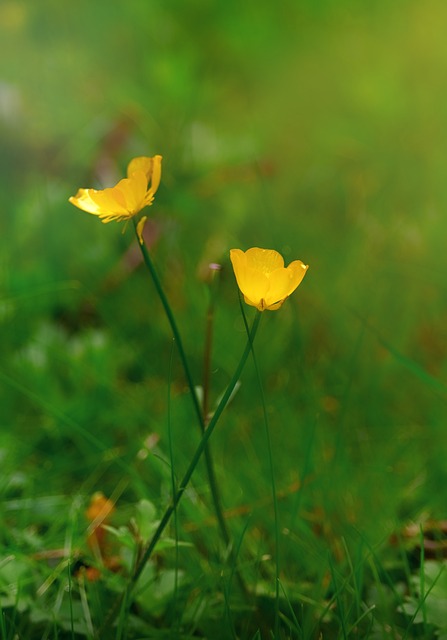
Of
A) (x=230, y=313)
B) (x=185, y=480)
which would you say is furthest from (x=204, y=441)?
(x=230, y=313)

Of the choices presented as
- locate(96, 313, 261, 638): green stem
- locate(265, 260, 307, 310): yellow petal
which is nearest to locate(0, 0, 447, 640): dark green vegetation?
locate(96, 313, 261, 638): green stem

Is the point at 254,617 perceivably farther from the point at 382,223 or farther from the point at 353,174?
the point at 353,174

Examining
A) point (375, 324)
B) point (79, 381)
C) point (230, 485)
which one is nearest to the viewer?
point (230, 485)

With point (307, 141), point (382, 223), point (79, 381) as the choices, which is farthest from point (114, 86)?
point (79, 381)

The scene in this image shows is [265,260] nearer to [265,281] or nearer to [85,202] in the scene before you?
[265,281]

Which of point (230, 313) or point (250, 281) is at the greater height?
point (250, 281)

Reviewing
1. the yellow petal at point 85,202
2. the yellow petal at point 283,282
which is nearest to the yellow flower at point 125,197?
the yellow petal at point 85,202

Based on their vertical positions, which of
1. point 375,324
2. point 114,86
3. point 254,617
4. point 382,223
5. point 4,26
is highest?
point 4,26
